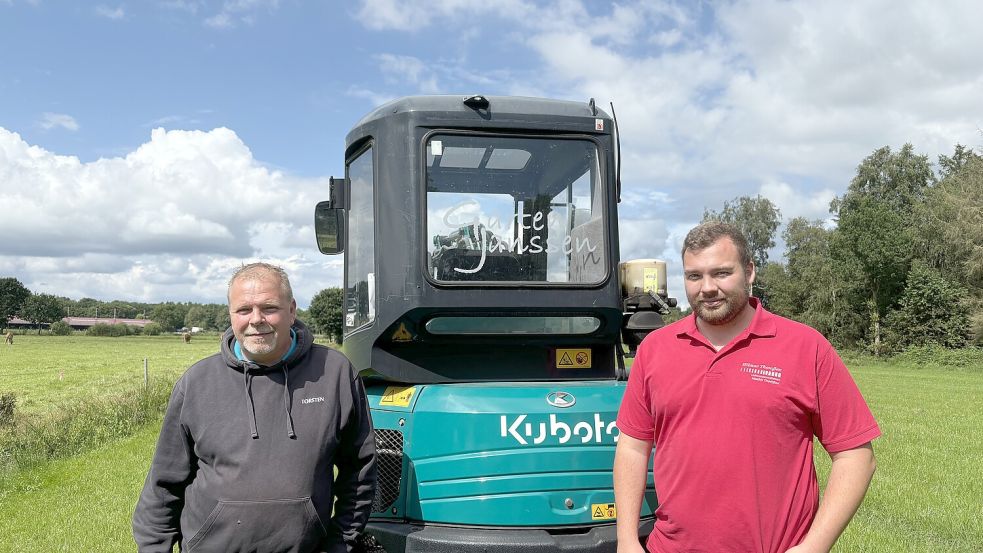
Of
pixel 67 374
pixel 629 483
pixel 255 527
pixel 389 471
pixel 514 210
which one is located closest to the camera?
pixel 629 483

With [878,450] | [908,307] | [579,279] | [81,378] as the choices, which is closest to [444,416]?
[579,279]

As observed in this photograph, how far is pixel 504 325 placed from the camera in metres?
4.46

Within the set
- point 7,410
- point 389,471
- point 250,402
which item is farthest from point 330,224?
point 7,410

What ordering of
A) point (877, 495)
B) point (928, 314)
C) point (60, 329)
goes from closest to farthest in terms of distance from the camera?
point (877, 495), point (928, 314), point (60, 329)

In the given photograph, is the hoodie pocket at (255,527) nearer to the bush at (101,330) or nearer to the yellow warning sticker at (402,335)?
the yellow warning sticker at (402,335)

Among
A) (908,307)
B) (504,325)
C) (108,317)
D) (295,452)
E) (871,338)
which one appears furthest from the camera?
(108,317)

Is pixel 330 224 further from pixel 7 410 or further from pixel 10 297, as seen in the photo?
pixel 10 297

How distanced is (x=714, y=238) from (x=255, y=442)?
5.94 ft

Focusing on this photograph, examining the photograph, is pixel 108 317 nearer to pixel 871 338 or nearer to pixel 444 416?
pixel 871 338

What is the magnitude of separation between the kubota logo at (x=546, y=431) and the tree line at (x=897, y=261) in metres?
39.2

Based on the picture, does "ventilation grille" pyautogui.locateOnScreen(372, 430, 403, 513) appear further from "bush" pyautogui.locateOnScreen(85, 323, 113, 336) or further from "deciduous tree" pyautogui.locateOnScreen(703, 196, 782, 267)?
"bush" pyautogui.locateOnScreen(85, 323, 113, 336)

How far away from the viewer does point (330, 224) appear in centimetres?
505

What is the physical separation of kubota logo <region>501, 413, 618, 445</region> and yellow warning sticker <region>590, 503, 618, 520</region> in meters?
0.31

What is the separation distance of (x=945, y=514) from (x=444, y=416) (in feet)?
21.9
